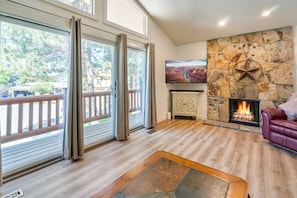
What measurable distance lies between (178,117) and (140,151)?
108 inches

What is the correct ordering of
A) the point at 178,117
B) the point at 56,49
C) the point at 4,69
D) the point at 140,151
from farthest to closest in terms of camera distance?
the point at 178,117 < the point at 140,151 < the point at 56,49 < the point at 4,69

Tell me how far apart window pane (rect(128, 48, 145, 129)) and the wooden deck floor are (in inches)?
43.2

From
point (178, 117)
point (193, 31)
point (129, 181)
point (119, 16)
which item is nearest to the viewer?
point (129, 181)

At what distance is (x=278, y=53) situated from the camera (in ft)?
13.0

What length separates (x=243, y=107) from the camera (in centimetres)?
460

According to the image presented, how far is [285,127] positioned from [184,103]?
2.63 m

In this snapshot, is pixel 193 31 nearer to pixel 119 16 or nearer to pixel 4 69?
pixel 119 16

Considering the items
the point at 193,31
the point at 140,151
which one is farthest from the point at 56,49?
the point at 193,31

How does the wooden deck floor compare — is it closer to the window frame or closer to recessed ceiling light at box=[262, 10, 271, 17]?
the window frame

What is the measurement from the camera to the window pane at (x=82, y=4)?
2596 mm

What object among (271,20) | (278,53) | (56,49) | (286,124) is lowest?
(286,124)

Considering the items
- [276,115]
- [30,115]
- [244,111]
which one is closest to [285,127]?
[276,115]

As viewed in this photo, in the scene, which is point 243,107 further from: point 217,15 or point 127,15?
point 127,15

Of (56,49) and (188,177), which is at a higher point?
(56,49)
